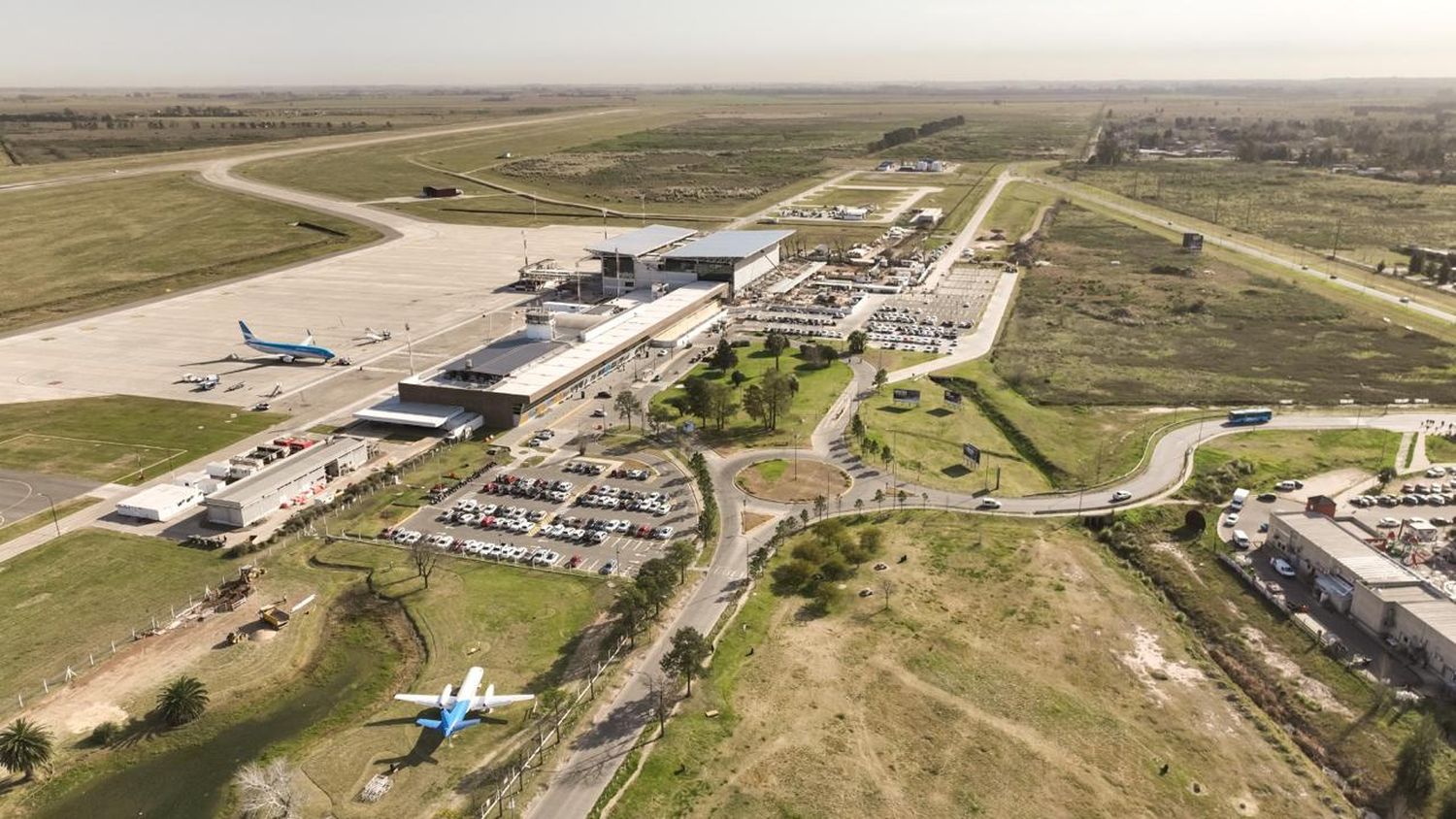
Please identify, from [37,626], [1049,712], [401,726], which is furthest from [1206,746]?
[37,626]

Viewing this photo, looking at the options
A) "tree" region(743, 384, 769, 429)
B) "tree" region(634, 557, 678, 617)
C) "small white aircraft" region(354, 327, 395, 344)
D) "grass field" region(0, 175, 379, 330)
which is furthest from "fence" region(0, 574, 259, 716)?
"grass field" region(0, 175, 379, 330)

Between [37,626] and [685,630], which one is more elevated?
[685,630]

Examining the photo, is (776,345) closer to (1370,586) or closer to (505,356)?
(505,356)

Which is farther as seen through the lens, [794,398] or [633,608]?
[794,398]

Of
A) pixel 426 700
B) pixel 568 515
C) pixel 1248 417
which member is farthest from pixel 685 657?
pixel 1248 417

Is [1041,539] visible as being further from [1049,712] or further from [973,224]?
[973,224]

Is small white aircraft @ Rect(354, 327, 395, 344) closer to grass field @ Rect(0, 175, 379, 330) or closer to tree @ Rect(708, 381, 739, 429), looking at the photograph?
grass field @ Rect(0, 175, 379, 330)
